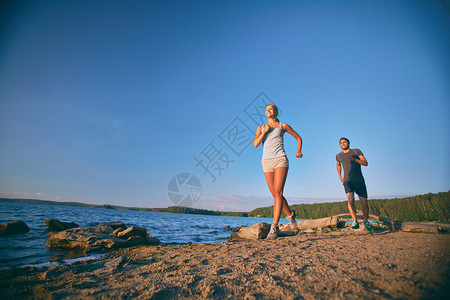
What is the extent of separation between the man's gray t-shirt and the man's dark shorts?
11 centimetres

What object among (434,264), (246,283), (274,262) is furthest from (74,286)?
(434,264)

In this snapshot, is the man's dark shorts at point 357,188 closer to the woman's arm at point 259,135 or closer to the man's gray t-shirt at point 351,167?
the man's gray t-shirt at point 351,167

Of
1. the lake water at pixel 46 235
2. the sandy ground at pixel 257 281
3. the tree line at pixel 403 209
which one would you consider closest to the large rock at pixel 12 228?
the lake water at pixel 46 235

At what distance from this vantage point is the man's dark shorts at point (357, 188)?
5.16m

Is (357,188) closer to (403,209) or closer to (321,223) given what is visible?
(321,223)

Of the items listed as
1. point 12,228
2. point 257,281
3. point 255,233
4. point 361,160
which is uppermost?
point 361,160

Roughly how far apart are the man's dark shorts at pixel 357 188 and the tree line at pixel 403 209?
945 centimetres

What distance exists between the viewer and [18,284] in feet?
5.07

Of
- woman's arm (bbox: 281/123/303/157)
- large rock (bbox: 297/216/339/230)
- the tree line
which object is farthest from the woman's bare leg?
the tree line

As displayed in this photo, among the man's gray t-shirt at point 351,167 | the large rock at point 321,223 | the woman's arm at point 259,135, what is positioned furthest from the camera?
the large rock at point 321,223

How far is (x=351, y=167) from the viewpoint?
17.5 feet

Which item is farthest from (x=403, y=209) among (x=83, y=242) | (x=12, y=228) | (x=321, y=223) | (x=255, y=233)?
(x=12, y=228)

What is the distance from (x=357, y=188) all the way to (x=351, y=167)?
0.62 metres

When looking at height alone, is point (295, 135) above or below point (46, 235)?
above
